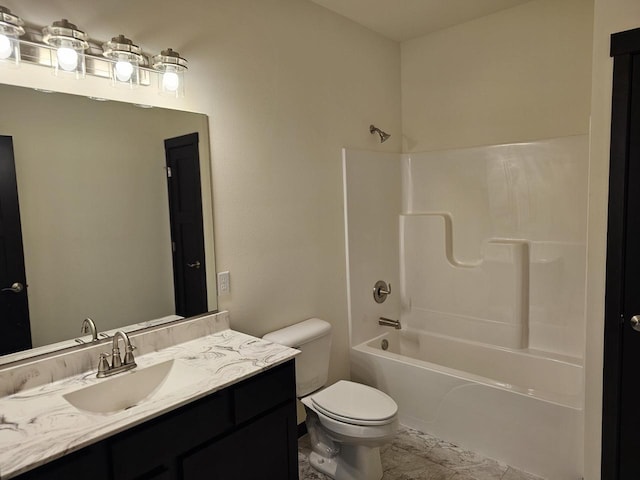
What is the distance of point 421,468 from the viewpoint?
237cm

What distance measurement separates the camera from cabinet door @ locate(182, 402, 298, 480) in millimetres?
1503

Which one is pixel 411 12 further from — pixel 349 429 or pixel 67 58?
pixel 349 429

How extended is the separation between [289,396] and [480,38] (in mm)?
2655

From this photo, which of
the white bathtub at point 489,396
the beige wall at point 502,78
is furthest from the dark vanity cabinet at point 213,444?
the beige wall at point 502,78

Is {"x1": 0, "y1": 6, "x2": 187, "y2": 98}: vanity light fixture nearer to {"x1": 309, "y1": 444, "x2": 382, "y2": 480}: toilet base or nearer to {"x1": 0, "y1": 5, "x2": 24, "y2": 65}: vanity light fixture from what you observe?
{"x1": 0, "y1": 5, "x2": 24, "y2": 65}: vanity light fixture

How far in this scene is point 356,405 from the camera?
2.16m

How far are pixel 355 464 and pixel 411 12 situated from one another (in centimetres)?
276

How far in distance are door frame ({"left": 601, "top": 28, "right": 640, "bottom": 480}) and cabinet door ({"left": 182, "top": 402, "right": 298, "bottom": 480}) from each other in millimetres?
1437

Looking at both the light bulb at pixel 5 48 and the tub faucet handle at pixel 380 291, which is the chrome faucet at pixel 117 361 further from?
the tub faucet handle at pixel 380 291

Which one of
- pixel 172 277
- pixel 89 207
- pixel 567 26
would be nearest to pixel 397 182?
pixel 567 26

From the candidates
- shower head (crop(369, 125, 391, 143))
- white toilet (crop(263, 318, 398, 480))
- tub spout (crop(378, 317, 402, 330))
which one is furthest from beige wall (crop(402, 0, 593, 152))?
white toilet (crop(263, 318, 398, 480))

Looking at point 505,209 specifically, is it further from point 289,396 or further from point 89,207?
point 89,207

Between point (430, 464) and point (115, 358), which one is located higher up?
point (115, 358)

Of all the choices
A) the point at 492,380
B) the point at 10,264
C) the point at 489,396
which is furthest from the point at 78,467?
the point at 492,380
